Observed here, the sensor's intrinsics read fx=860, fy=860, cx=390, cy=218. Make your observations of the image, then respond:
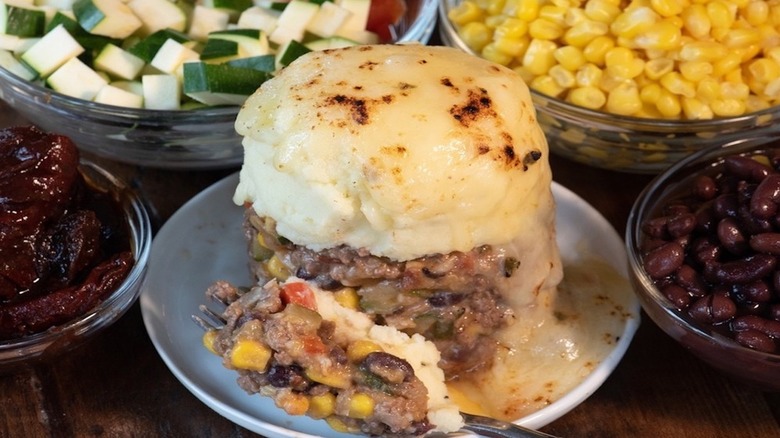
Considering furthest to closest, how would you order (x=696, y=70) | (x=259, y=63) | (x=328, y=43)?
(x=328, y=43) < (x=259, y=63) < (x=696, y=70)

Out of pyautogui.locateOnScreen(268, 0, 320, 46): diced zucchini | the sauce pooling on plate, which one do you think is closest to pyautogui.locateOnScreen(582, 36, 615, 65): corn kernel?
pyautogui.locateOnScreen(268, 0, 320, 46): diced zucchini

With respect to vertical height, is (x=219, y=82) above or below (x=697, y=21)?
below

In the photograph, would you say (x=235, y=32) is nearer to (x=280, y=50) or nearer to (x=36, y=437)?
(x=280, y=50)

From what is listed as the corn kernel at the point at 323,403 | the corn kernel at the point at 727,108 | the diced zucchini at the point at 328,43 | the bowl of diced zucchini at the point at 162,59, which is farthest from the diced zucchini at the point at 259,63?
the corn kernel at the point at 727,108

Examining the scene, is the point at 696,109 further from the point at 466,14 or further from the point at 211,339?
the point at 211,339

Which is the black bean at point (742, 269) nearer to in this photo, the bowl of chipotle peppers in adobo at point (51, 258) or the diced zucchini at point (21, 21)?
the bowl of chipotle peppers in adobo at point (51, 258)

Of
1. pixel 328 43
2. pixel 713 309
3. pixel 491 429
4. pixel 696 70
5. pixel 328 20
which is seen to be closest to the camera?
pixel 491 429

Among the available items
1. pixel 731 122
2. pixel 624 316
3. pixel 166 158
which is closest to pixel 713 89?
pixel 731 122

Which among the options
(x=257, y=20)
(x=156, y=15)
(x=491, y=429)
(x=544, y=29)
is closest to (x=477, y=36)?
(x=544, y=29)
